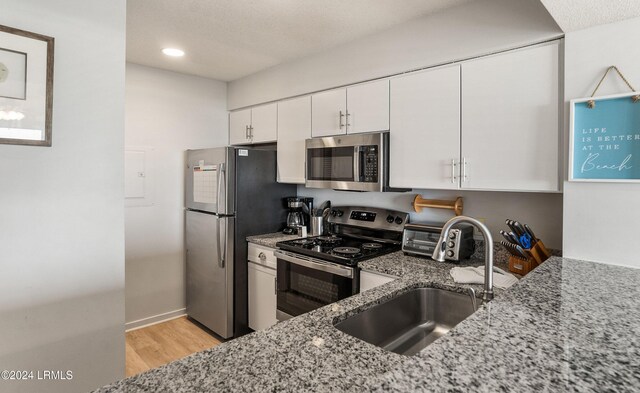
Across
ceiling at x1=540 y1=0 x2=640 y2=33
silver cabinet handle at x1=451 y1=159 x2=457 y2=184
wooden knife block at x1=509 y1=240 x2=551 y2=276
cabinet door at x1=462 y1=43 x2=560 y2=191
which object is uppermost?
ceiling at x1=540 y1=0 x2=640 y2=33

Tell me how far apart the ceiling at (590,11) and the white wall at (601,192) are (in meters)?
0.04

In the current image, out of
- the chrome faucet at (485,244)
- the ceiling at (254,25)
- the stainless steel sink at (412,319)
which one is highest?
the ceiling at (254,25)

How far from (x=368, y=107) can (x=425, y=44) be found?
0.51m

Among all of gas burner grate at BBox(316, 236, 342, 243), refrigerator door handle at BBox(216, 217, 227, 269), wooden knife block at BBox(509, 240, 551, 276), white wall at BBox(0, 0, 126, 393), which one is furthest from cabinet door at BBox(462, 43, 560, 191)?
refrigerator door handle at BBox(216, 217, 227, 269)

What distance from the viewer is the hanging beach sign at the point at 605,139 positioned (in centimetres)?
137

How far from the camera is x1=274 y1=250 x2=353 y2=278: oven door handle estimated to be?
2080 mm

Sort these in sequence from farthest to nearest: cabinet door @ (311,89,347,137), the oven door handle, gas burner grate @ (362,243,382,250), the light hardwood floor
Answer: the light hardwood floor
cabinet door @ (311,89,347,137)
gas burner grate @ (362,243,382,250)
the oven door handle

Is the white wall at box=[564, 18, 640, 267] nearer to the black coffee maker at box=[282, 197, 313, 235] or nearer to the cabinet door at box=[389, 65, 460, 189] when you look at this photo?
the cabinet door at box=[389, 65, 460, 189]

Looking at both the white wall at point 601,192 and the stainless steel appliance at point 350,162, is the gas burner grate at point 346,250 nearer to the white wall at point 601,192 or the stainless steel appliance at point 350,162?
the stainless steel appliance at point 350,162

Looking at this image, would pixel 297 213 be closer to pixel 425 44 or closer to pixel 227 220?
pixel 227 220

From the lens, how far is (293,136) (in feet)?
9.50

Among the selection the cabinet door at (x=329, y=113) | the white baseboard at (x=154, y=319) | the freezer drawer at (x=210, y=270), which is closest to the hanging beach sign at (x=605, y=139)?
the cabinet door at (x=329, y=113)

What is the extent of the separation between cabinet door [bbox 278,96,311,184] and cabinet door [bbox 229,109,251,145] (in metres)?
0.52

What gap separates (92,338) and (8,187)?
2.37 feet
